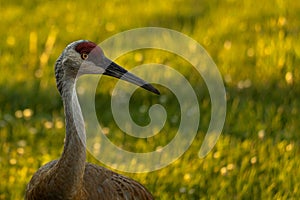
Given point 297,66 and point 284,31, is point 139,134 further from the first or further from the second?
point 284,31

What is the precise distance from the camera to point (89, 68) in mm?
4191

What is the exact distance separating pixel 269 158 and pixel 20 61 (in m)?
3.15

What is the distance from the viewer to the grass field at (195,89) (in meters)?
5.47

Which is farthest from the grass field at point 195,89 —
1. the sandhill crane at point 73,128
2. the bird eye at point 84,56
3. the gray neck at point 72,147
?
the bird eye at point 84,56

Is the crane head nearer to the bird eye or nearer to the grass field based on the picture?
the bird eye

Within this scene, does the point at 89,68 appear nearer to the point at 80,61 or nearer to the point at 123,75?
the point at 80,61

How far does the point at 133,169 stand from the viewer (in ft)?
18.4

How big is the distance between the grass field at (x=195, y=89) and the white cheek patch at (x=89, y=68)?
141cm

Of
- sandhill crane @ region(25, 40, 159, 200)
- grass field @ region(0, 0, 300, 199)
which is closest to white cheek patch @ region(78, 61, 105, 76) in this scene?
sandhill crane @ region(25, 40, 159, 200)

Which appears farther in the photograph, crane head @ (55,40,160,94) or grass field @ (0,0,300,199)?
grass field @ (0,0,300,199)

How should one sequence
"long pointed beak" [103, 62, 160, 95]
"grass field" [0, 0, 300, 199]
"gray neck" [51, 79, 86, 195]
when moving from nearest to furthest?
"gray neck" [51, 79, 86, 195] < "long pointed beak" [103, 62, 160, 95] < "grass field" [0, 0, 300, 199]

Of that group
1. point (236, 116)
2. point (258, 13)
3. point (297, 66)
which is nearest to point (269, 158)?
point (236, 116)

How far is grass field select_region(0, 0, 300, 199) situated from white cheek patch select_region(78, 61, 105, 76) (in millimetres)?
1413

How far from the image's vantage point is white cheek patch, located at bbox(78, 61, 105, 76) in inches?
163
